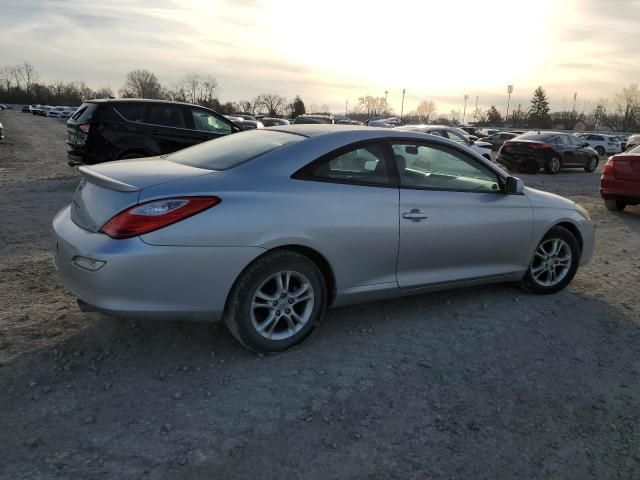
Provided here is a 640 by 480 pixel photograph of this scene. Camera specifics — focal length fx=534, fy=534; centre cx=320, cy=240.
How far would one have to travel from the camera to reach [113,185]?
3260 millimetres

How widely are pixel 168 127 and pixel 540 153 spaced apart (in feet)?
44.1

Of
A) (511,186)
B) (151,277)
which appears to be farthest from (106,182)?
(511,186)

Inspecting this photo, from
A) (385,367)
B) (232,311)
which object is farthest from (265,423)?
(385,367)

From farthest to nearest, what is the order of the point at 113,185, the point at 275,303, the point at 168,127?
the point at 168,127 → the point at 275,303 → the point at 113,185

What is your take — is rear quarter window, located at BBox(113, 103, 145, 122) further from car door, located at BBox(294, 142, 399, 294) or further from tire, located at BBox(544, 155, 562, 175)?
tire, located at BBox(544, 155, 562, 175)

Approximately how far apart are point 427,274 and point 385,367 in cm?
96

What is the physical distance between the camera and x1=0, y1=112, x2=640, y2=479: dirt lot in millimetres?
2545

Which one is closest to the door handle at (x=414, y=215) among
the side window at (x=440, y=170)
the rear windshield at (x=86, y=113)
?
the side window at (x=440, y=170)

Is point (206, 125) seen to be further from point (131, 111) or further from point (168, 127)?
point (131, 111)

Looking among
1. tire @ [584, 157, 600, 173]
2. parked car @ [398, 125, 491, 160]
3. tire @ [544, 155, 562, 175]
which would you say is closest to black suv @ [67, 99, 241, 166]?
parked car @ [398, 125, 491, 160]

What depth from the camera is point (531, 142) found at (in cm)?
1883

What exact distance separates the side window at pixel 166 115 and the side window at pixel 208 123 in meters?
0.28

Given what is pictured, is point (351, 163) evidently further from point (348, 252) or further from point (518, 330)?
point (518, 330)

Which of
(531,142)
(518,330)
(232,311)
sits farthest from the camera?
(531,142)
